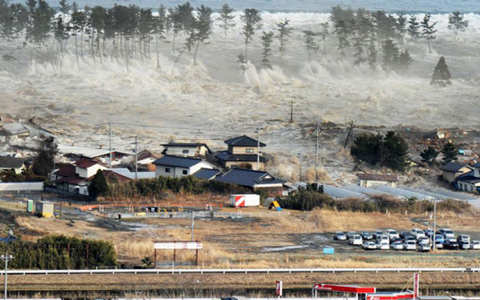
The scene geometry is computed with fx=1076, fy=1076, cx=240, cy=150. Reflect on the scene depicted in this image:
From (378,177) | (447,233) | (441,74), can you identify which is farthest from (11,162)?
(441,74)

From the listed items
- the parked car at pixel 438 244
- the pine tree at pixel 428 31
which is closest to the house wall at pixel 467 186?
the parked car at pixel 438 244

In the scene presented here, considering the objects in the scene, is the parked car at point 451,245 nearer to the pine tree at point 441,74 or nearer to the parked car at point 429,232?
the parked car at point 429,232

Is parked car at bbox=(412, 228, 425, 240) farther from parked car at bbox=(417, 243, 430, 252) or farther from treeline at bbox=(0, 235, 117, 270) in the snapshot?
treeline at bbox=(0, 235, 117, 270)

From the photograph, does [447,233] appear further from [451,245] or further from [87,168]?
[87,168]

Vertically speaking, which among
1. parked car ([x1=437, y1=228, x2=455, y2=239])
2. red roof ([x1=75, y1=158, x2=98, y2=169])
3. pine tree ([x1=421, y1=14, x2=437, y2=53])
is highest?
pine tree ([x1=421, y1=14, x2=437, y2=53])

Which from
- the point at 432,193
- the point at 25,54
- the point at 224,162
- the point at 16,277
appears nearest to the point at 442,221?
the point at 432,193

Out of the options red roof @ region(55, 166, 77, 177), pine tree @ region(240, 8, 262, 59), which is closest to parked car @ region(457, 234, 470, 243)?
red roof @ region(55, 166, 77, 177)
